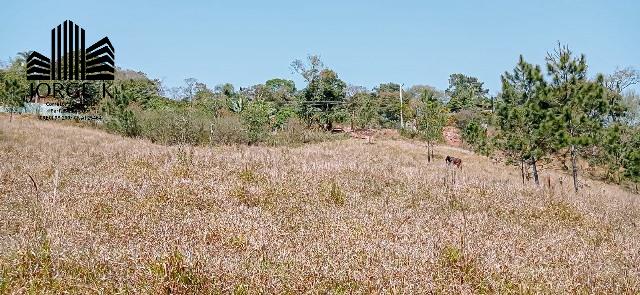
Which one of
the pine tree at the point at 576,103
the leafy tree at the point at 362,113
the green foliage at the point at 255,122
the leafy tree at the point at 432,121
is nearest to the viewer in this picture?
the pine tree at the point at 576,103

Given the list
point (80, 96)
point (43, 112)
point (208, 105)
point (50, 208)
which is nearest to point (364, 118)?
point (208, 105)

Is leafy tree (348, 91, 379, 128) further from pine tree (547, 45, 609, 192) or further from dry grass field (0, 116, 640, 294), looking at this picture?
dry grass field (0, 116, 640, 294)

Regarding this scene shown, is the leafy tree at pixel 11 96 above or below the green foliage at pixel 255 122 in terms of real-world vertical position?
above

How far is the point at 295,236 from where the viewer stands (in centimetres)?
438

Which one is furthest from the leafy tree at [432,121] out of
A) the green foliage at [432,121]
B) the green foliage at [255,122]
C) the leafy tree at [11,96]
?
the leafy tree at [11,96]

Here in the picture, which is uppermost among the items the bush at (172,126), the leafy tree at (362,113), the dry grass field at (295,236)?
the leafy tree at (362,113)

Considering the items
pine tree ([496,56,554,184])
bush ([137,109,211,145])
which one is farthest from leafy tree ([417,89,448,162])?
bush ([137,109,211,145])

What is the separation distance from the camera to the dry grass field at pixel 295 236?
304 centimetres

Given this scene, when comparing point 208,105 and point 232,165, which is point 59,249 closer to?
point 232,165

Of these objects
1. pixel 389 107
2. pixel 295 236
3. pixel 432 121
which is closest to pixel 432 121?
pixel 432 121

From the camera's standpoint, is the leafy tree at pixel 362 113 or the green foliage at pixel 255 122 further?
the leafy tree at pixel 362 113

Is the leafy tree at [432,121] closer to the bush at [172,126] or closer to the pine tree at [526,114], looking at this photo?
the pine tree at [526,114]

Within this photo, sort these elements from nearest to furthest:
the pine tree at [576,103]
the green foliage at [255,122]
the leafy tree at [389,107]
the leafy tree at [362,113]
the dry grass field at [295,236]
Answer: the dry grass field at [295,236] → the pine tree at [576,103] → the green foliage at [255,122] → the leafy tree at [362,113] → the leafy tree at [389,107]

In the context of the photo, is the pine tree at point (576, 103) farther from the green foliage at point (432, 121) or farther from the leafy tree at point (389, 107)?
the leafy tree at point (389, 107)
